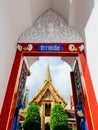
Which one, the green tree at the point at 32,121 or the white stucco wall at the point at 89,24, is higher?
the white stucco wall at the point at 89,24

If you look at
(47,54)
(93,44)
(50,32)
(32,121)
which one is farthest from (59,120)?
(93,44)

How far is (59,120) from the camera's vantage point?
725 cm

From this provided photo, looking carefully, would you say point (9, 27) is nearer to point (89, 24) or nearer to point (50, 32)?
point (50, 32)

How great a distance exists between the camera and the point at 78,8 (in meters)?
3.81

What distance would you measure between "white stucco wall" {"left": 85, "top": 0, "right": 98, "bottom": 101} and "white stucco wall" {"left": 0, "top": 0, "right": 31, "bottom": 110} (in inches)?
51.7

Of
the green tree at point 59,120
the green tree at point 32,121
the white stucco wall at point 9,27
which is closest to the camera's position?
the white stucco wall at point 9,27

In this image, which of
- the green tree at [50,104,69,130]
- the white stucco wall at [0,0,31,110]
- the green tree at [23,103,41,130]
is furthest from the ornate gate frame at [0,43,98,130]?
the green tree at [50,104,69,130]

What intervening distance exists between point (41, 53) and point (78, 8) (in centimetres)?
113

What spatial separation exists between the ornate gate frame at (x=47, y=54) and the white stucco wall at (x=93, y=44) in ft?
0.55

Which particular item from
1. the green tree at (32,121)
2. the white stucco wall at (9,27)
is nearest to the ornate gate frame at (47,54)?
the white stucco wall at (9,27)

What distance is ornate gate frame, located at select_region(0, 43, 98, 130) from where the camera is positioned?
3018mm

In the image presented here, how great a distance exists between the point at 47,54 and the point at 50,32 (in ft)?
1.62

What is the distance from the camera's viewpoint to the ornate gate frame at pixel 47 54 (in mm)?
3018

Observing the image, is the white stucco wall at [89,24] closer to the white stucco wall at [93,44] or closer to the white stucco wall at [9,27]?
the white stucco wall at [93,44]
